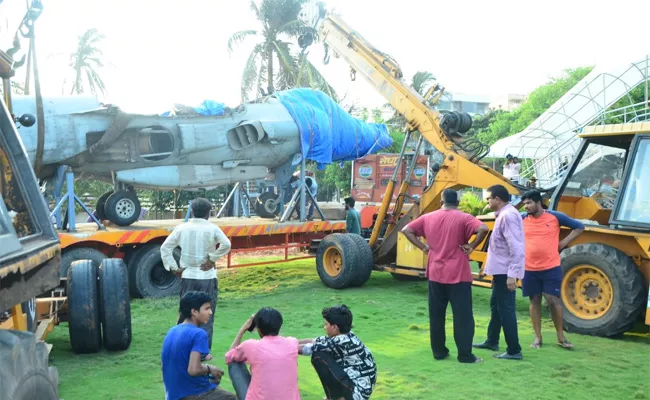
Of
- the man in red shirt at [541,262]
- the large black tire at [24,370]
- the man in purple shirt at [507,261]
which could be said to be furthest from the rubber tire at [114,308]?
the man in red shirt at [541,262]

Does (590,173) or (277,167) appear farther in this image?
(277,167)

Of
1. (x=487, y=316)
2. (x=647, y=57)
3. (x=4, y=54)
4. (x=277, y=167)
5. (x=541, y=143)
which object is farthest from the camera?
(x=541, y=143)

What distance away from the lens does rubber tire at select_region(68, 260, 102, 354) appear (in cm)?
652

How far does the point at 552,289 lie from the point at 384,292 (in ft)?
13.9

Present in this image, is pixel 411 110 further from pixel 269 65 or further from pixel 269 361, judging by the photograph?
pixel 269 65

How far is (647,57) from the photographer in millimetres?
20328

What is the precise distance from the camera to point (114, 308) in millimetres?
6637

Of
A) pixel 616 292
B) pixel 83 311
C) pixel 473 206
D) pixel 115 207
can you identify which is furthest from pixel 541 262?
pixel 473 206

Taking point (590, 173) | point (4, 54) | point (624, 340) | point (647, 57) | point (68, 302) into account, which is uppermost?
point (647, 57)

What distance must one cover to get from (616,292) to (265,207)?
8.04 meters


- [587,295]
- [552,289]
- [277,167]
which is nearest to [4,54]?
[552,289]

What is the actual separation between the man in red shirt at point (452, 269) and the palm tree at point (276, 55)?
709 inches

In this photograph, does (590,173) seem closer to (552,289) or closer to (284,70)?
(552,289)

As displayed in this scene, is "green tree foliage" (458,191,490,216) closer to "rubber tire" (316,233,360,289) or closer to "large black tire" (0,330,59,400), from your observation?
"rubber tire" (316,233,360,289)
